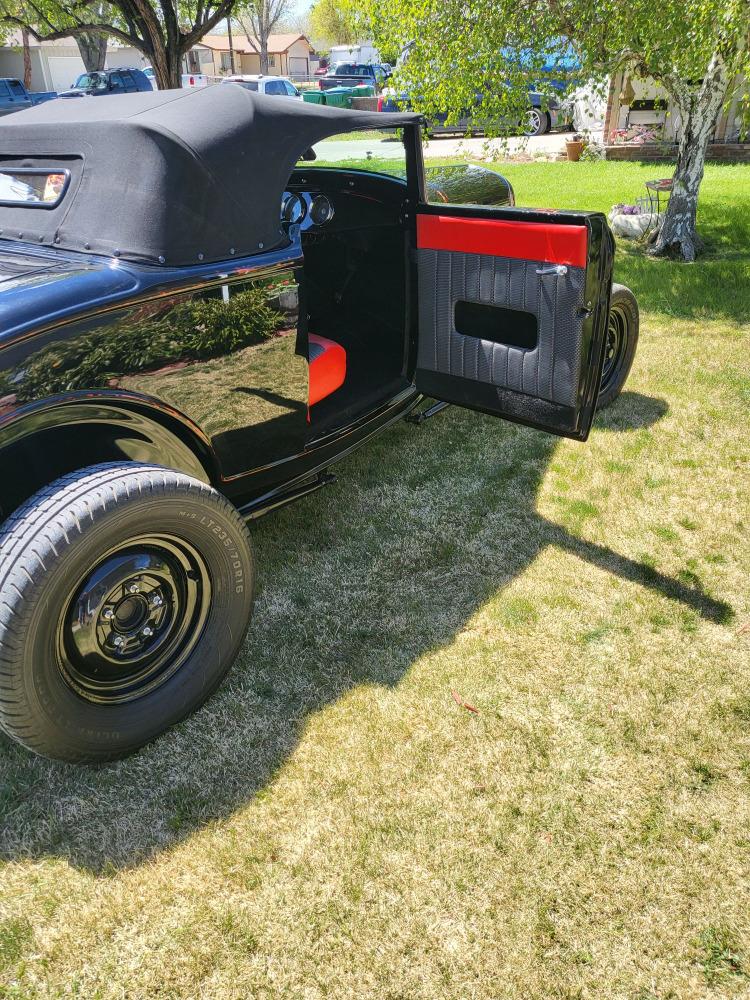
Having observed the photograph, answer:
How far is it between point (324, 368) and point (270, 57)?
76106 millimetres

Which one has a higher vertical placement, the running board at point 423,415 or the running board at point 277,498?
the running board at point 277,498

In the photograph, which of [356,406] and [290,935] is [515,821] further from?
[356,406]

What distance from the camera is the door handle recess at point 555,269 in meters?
2.73

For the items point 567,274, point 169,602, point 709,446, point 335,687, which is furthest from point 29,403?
point 709,446

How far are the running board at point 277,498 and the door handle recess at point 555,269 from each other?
3.91 ft

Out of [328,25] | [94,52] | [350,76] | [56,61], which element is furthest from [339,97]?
[328,25]

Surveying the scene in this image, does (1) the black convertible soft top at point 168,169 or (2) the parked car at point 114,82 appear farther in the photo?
(2) the parked car at point 114,82

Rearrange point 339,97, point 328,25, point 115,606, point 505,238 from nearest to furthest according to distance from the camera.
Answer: point 115,606, point 505,238, point 339,97, point 328,25

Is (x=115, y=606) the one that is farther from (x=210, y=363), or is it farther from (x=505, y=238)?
(x=505, y=238)

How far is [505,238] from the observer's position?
2879 mm

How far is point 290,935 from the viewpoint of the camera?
5.56 ft

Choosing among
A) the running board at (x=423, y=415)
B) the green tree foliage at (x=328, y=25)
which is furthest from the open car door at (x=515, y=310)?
the green tree foliage at (x=328, y=25)

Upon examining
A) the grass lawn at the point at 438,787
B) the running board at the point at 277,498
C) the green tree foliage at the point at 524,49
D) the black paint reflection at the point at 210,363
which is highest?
the green tree foliage at the point at 524,49

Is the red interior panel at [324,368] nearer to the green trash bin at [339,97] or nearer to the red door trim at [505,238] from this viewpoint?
the red door trim at [505,238]
